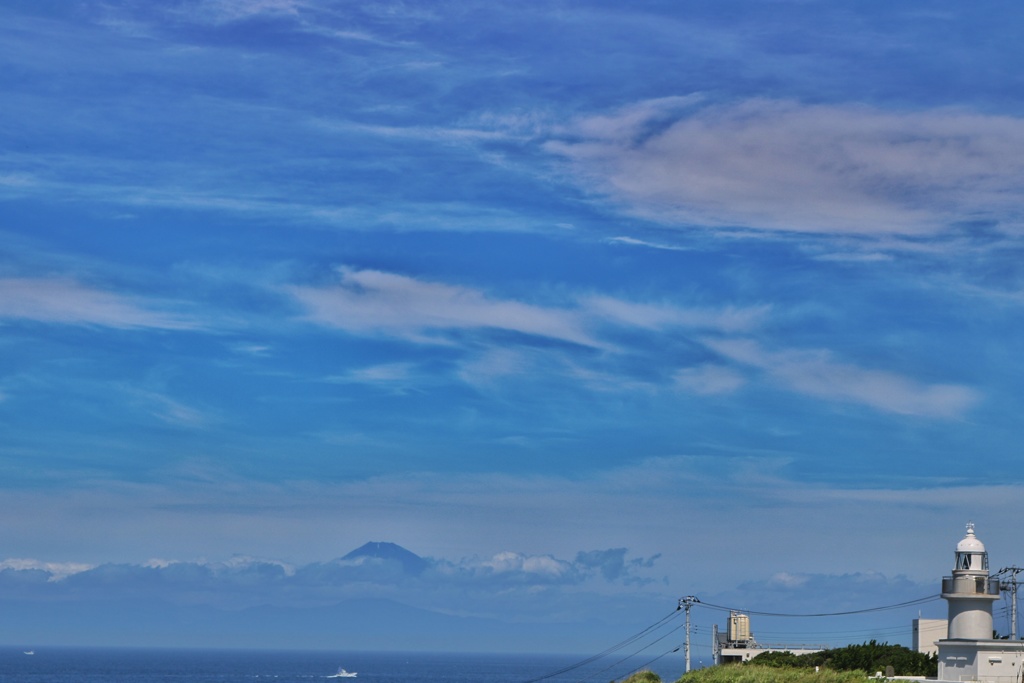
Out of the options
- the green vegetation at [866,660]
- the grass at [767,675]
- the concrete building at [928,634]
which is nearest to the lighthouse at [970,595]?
the grass at [767,675]

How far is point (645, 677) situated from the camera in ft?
399

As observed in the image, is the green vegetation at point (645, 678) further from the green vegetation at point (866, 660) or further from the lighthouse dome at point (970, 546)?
the lighthouse dome at point (970, 546)

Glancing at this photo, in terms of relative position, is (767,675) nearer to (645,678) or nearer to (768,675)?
(768,675)

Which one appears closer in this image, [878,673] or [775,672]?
[878,673]

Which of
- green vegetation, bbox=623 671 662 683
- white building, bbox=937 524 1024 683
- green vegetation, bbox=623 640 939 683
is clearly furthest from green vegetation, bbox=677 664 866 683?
green vegetation, bbox=623 671 662 683

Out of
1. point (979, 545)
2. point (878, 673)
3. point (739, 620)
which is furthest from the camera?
point (739, 620)

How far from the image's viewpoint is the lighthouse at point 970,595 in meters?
74.2

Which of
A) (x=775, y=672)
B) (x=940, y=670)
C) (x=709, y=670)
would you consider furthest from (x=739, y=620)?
A: (x=940, y=670)

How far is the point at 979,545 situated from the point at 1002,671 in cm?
785

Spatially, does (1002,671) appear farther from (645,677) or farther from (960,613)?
(645,677)

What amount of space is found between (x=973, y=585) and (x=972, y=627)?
241cm

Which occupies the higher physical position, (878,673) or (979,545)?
(979,545)

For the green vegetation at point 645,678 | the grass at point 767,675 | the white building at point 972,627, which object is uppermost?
the white building at point 972,627

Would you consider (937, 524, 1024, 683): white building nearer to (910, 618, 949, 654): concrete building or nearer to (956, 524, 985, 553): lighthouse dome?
(956, 524, 985, 553): lighthouse dome
